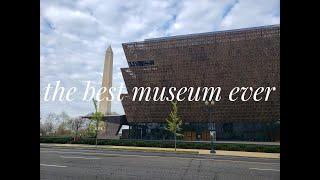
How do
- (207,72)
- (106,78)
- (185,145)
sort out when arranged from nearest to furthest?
(185,145)
(207,72)
(106,78)

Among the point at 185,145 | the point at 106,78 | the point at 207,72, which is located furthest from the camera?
the point at 106,78

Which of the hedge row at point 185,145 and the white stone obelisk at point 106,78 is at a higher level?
the white stone obelisk at point 106,78

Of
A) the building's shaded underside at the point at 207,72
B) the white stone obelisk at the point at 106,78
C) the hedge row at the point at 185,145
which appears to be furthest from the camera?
the white stone obelisk at the point at 106,78

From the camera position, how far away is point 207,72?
5938 cm

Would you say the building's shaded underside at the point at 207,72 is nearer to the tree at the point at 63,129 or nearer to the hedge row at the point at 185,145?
the tree at the point at 63,129

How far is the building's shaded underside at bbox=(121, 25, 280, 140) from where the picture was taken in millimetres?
55375

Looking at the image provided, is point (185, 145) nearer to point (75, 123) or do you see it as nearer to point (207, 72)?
point (207, 72)

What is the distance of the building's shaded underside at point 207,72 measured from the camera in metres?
55.4

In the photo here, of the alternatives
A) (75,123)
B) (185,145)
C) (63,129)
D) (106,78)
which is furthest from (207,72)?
(63,129)

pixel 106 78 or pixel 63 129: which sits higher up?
pixel 106 78

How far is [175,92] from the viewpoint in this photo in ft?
199

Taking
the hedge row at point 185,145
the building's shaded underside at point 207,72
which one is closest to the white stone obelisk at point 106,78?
the building's shaded underside at point 207,72
